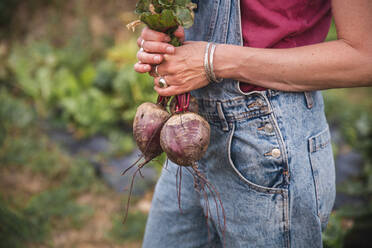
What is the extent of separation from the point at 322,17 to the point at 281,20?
0.65ft

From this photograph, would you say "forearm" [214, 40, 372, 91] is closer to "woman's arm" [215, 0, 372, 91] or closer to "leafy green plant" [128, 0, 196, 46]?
"woman's arm" [215, 0, 372, 91]

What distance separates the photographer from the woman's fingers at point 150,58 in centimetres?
121

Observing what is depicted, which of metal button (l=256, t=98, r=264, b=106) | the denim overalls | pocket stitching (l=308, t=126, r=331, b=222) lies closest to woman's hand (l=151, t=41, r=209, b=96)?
the denim overalls

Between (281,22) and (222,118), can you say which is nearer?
(281,22)

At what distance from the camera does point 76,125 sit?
4.87m

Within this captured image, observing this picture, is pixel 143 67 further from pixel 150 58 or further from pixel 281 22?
pixel 281 22

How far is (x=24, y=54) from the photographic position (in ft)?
18.0

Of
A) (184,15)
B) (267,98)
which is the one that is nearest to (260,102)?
(267,98)

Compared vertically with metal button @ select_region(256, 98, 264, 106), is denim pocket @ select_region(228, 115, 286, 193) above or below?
below

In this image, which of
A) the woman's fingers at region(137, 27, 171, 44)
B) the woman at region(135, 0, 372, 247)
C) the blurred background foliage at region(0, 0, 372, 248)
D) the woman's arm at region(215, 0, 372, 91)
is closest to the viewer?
the woman's arm at region(215, 0, 372, 91)

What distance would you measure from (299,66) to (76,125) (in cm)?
429

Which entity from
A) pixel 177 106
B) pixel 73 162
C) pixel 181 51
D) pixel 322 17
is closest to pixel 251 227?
pixel 177 106

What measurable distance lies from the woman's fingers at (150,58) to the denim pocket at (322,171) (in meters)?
0.64

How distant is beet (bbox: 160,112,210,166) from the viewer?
1198 millimetres
